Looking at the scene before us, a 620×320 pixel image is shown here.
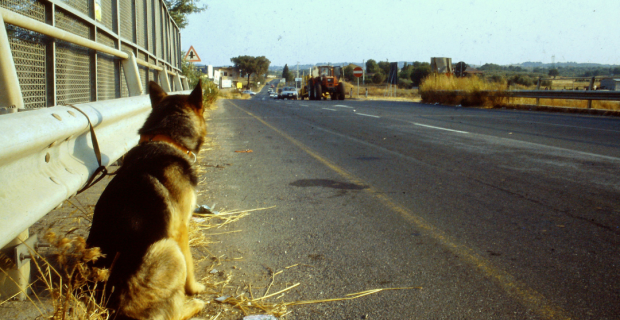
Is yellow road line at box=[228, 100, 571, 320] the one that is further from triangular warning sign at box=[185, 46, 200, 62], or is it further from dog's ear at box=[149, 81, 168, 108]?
triangular warning sign at box=[185, 46, 200, 62]

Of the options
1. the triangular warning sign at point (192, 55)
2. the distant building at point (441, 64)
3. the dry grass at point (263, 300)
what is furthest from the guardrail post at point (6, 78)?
the distant building at point (441, 64)

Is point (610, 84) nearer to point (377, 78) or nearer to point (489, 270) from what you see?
point (489, 270)

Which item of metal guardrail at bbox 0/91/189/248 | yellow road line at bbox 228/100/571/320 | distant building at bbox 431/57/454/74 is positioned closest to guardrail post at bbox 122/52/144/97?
metal guardrail at bbox 0/91/189/248

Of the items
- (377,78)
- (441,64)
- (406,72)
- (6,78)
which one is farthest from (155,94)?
(406,72)

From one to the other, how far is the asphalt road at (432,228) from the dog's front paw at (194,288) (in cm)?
29

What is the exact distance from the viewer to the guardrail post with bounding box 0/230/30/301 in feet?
7.58

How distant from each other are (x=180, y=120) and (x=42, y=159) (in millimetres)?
1209

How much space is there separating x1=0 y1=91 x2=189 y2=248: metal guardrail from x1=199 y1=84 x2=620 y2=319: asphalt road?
126 centimetres

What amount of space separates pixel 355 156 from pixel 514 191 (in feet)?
9.53

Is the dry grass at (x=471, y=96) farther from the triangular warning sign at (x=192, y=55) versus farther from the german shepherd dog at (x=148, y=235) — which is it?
the german shepherd dog at (x=148, y=235)

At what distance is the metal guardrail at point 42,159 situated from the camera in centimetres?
177

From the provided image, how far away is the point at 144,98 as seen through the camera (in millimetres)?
4867

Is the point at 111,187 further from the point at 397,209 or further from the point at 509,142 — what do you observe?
the point at 509,142

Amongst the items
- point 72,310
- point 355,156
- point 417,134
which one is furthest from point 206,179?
point 417,134
